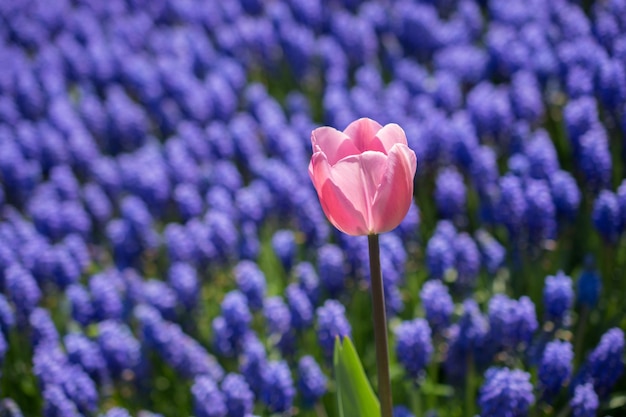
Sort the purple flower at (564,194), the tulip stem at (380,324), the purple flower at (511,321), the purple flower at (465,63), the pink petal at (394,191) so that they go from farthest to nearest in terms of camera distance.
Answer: the purple flower at (465,63), the purple flower at (564,194), the purple flower at (511,321), the tulip stem at (380,324), the pink petal at (394,191)

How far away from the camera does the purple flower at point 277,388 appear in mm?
2730

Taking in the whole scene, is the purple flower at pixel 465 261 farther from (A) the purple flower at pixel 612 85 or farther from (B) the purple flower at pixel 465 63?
(B) the purple flower at pixel 465 63

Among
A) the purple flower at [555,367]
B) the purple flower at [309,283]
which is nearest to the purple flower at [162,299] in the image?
the purple flower at [309,283]

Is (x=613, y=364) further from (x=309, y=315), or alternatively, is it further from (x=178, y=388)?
(x=178, y=388)

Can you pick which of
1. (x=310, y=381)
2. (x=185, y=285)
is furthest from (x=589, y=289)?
(x=185, y=285)

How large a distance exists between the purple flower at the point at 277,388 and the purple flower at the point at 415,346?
1.32ft

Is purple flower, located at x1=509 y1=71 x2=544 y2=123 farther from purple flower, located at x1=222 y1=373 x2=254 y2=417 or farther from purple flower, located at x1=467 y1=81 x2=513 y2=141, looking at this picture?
purple flower, located at x1=222 y1=373 x2=254 y2=417

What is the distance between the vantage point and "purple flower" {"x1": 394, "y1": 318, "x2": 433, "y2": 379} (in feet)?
8.88

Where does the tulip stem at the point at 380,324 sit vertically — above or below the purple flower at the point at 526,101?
below

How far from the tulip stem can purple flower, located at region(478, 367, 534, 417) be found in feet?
1.34

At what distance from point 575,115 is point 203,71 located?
10.5ft

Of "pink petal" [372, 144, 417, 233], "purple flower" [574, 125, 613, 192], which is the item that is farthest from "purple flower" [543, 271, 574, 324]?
"pink petal" [372, 144, 417, 233]

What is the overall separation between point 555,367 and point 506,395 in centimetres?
23

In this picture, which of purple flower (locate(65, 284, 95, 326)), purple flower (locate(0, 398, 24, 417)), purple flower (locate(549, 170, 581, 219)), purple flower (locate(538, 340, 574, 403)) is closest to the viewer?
purple flower (locate(538, 340, 574, 403))
